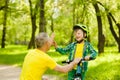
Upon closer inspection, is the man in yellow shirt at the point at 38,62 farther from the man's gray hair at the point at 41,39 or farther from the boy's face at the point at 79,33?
the boy's face at the point at 79,33

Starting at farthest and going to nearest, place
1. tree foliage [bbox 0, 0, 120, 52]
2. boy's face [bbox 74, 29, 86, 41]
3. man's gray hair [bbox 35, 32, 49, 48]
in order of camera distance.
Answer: tree foliage [bbox 0, 0, 120, 52] → boy's face [bbox 74, 29, 86, 41] → man's gray hair [bbox 35, 32, 49, 48]

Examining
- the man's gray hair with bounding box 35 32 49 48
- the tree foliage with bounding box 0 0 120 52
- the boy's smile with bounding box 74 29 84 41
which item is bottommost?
the tree foliage with bounding box 0 0 120 52

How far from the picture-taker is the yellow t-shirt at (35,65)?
220 inches

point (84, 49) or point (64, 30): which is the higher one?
point (84, 49)

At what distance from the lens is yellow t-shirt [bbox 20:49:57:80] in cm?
559

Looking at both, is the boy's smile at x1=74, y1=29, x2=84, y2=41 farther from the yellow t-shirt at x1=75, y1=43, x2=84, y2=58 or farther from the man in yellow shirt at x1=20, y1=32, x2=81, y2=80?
the man in yellow shirt at x1=20, y1=32, x2=81, y2=80

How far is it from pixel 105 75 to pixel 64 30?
207 feet

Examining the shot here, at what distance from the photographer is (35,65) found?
5617 millimetres

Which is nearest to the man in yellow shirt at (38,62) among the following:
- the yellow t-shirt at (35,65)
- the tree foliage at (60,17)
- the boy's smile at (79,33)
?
the yellow t-shirt at (35,65)

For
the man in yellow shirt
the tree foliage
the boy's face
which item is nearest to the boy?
the boy's face

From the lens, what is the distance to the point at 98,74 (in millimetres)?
13484

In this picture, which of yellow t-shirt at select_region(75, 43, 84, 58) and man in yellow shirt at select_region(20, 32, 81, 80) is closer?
man in yellow shirt at select_region(20, 32, 81, 80)

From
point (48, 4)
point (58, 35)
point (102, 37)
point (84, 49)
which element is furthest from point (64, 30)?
point (84, 49)

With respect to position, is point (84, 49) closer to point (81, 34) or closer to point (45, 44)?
point (81, 34)
